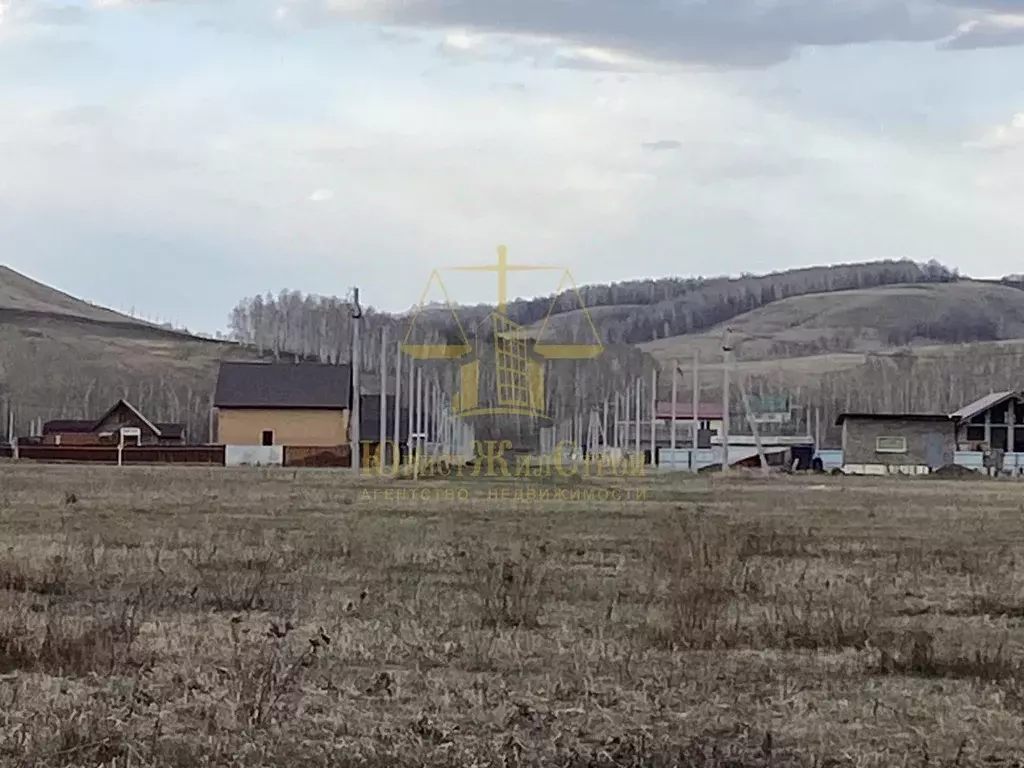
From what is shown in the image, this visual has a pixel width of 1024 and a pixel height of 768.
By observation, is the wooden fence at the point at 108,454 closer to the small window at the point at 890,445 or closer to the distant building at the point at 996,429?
the small window at the point at 890,445

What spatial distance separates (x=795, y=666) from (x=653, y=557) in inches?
312

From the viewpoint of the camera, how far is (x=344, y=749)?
795 cm

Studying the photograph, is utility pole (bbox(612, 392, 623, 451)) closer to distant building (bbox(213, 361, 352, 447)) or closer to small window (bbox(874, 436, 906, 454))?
distant building (bbox(213, 361, 352, 447))

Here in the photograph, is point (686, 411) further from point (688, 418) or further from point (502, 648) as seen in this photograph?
point (502, 648)

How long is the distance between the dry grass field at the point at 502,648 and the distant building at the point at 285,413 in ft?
228

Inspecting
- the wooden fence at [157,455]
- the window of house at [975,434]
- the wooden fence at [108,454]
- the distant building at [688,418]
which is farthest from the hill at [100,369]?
the window of house at [975,434]

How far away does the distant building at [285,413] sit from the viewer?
3691 inches

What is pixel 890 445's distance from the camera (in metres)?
80.1

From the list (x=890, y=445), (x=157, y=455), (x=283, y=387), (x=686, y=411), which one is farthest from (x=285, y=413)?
(x=686, y=411)

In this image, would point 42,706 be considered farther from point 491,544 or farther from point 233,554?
point 491,544

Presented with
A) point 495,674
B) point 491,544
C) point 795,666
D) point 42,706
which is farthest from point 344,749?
point 491,544

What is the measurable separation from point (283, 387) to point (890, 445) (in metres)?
34.7

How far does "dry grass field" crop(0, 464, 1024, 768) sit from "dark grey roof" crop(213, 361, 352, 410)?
2741 inches

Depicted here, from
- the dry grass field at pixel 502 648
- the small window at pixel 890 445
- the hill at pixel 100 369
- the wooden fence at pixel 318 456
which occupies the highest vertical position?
the hill at pixel 100 369
